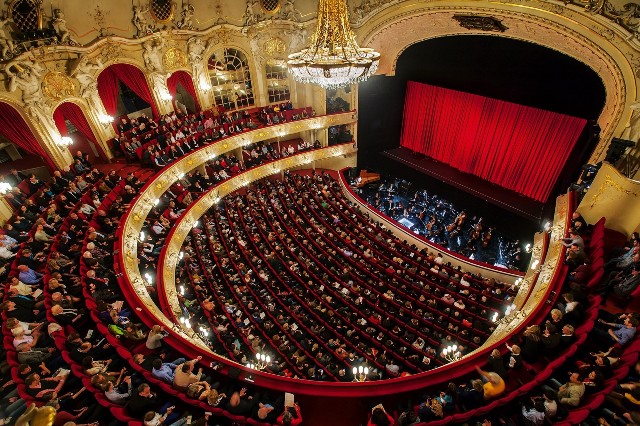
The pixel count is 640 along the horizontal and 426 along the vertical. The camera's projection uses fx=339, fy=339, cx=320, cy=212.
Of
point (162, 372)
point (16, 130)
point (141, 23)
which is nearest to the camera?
point (162, 372)

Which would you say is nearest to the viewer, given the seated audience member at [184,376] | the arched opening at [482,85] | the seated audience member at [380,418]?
the seated audience member at [380,418]

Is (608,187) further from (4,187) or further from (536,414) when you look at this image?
(4,187)

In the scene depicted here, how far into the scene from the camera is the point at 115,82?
11656 millimetres

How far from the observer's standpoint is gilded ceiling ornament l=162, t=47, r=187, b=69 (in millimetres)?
12383

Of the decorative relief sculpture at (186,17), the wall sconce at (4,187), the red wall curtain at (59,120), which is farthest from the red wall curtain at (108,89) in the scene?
the wall sconce at (4,187)

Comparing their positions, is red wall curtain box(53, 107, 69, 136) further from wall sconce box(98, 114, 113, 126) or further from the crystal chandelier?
the crystal chandelier

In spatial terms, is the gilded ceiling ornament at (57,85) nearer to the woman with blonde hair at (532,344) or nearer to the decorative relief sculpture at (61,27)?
the decorative relief sculpture at (61,27)

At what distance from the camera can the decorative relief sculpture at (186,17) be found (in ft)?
39.1

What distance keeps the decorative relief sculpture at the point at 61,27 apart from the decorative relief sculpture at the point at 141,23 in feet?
6.71

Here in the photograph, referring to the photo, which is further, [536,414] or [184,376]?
[184,376]

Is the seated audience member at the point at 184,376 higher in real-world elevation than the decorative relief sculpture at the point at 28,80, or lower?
lower

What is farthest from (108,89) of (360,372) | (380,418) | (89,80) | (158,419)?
(380,418)

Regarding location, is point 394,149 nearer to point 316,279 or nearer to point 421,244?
point 421,244

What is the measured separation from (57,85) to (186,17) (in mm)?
4818
